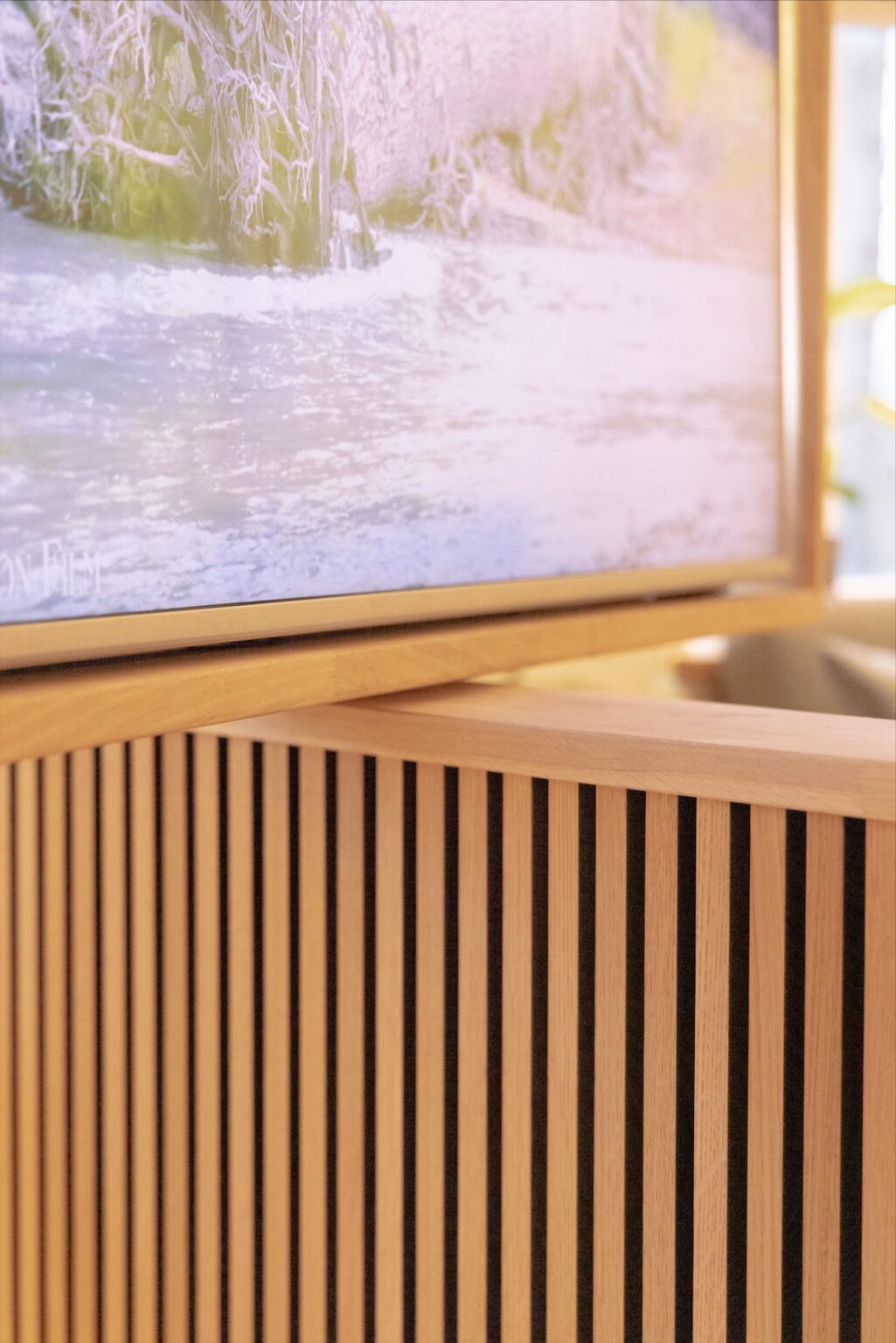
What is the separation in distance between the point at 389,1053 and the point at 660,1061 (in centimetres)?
17

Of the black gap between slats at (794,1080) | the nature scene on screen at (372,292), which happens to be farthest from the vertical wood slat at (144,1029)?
the black gap between slats at (794,1080)

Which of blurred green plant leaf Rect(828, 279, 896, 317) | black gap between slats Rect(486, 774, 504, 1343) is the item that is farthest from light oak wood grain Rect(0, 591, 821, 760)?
blurred green plant leaf Rect(828, 279, 896, 317)

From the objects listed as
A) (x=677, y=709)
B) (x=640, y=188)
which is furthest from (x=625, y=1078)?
(x=640, y=188)

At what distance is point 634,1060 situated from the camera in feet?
2.34

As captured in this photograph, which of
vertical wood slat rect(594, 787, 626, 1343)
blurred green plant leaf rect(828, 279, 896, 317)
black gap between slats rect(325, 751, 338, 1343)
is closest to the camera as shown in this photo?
vertical wood slat rect(594, 787, 626, 1343)

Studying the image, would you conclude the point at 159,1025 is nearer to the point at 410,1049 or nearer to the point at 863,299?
the point at 410,1049

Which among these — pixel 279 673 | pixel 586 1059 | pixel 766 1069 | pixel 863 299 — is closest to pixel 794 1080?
pixel 766 1069

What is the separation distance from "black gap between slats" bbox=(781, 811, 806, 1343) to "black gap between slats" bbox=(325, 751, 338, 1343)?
278mm

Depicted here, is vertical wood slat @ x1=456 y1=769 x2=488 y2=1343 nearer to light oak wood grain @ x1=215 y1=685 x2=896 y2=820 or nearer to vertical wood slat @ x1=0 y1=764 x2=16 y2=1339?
light oak wood grain @ x1=215 y1=685 x2=896 y2=820

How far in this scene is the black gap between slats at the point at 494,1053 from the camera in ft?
2.47

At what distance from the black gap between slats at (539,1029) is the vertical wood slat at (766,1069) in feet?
0.41

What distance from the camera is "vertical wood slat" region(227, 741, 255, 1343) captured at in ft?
2.72

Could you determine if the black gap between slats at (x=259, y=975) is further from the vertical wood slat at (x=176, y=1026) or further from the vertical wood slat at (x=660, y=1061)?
the vertical wood slat at (x=660, y=1061)

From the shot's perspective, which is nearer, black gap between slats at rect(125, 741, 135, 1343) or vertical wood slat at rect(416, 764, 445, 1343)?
vertical wood slat at rect(416, 764, 445, 1343)
